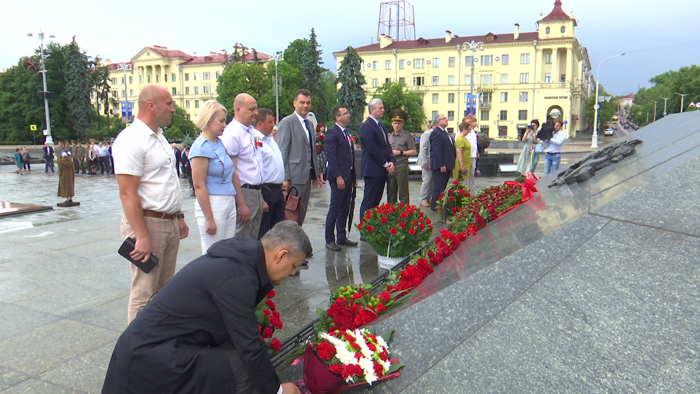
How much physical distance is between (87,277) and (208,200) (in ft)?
7.62

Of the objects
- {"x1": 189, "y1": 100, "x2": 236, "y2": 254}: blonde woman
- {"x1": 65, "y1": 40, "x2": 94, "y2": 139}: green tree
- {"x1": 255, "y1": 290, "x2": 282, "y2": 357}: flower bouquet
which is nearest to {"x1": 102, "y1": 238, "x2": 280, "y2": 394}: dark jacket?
{"x1": 255, "y1": 290, "x2": 282, "y2": 357}: flower bouquet

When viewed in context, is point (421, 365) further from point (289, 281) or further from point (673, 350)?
point (289, 281)

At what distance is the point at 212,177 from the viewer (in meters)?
3.73

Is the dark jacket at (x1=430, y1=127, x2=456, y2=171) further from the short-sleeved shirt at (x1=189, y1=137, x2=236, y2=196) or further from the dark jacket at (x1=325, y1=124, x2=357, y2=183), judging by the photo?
the short-sleeved shirt at (x1=189, y1=137, x2=236, y2=196)

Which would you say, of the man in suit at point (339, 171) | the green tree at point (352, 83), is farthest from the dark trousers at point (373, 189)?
the green tree at point (352, 83)

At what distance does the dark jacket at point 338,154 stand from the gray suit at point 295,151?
356 millimetres

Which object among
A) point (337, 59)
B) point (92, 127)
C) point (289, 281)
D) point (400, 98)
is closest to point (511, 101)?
point (400, 98)

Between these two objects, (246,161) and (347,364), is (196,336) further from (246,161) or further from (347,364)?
(246,161)

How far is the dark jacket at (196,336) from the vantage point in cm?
201

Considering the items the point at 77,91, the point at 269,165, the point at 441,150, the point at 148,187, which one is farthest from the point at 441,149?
the point at 77,91

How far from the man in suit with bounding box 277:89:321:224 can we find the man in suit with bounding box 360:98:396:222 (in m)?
1.00

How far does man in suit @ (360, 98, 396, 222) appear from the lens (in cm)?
627

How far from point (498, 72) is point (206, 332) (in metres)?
73.4

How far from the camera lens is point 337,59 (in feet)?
262
